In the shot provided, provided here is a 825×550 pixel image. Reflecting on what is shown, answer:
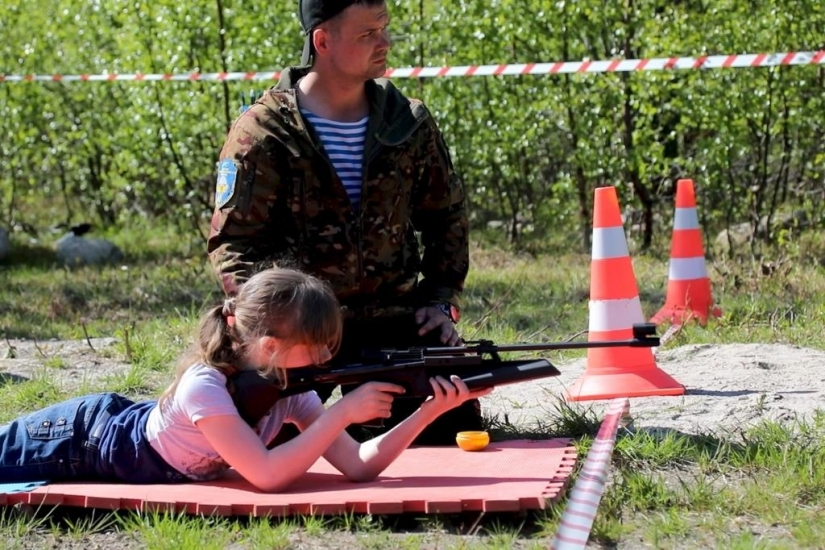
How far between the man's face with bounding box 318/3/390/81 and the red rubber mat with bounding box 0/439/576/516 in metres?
1.37

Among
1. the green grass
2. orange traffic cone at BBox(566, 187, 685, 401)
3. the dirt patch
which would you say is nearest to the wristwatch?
the green grass

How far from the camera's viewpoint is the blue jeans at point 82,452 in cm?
392

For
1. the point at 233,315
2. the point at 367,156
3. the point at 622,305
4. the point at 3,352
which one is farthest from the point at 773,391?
the point at 3,352

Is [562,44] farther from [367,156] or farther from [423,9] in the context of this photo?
[367,156]

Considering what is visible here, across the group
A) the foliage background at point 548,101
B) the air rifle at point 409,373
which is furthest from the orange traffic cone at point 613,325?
the foliage background at point 548,101

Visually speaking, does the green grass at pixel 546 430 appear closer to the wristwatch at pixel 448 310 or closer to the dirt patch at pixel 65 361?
the dirt patch at pixel 65 361

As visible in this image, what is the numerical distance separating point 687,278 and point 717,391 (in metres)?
1.69

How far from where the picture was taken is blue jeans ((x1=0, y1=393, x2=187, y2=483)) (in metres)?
3.92

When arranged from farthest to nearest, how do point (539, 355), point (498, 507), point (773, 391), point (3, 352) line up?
point (3, 352), point (539, 355), point (773, 391), point (498, 507)

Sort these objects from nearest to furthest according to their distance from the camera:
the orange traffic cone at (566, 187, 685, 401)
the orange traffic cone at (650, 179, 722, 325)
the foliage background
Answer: the orange traffic cone at (566, 187, 685, 401) < the orange traffic cone at (650, 179, 722, 325) < the foliage background

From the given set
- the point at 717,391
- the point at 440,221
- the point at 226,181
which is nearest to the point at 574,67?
the point at 717,391

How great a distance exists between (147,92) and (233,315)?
706 cm

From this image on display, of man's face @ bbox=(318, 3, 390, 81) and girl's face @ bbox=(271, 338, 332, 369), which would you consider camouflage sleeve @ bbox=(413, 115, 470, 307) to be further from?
girl's face @ bbox=(271, 338, 332, 369)

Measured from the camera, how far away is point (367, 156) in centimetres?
443
